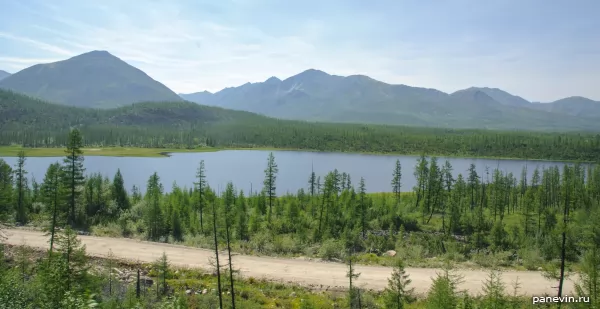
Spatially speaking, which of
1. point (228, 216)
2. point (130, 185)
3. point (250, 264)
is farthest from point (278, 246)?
point (130, 185)

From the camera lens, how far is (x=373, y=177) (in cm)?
12525

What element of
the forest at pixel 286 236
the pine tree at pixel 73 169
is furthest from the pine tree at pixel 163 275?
the pine tree at pixel 73 169

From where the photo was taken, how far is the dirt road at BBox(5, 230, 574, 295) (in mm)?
29641

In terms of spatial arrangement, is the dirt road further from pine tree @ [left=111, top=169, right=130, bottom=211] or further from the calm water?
the calm water

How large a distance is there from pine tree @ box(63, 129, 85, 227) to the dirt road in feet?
18.7

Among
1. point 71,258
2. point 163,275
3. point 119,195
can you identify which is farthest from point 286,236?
point 71,258

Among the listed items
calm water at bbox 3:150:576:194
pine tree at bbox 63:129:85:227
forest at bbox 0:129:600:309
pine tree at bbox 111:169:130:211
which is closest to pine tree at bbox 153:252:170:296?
forest at bbox 0:129:600:309

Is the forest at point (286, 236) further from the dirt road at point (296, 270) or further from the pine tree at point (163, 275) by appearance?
the dirt road at point (296, 270)

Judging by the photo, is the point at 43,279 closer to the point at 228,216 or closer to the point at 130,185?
the point at 228,216

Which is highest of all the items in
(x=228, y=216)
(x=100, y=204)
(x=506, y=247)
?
(x=228, y=216)

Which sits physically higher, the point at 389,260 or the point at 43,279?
the point at 43,279

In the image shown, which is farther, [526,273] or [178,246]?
[178,246]

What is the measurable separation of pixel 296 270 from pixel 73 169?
29.0 metres

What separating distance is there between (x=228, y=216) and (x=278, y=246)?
17.8 m
